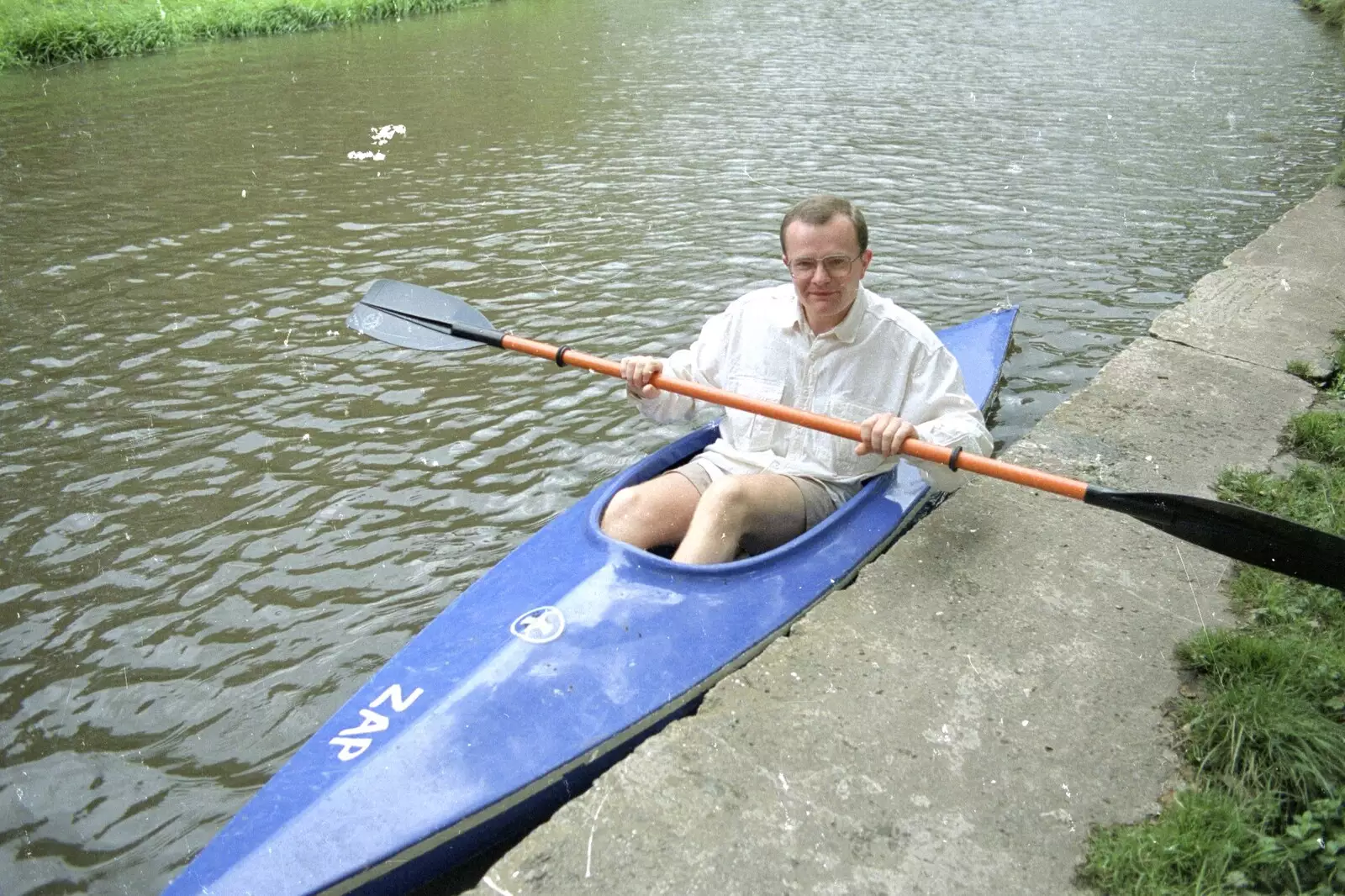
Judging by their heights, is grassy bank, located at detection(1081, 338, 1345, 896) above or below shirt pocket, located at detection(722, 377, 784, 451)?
below

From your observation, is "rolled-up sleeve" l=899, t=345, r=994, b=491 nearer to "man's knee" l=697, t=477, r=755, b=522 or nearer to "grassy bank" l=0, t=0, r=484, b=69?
"man's knee" l=697, t=477, r=755, b=522

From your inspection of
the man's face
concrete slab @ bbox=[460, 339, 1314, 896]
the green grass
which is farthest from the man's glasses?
the green grass

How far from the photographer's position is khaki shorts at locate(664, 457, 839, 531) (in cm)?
369

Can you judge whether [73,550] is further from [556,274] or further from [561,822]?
[556,274]

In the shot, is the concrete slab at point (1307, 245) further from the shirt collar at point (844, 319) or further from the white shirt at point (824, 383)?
the shirt collar at point (844, 319)

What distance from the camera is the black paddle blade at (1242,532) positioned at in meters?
2.83

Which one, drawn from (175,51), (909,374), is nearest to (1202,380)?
(909,374)

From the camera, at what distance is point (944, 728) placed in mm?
2730

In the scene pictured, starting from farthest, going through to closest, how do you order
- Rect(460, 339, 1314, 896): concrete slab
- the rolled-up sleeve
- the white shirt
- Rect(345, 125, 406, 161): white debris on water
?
Rect(345, 125, 406, 161): white debris on water < the white shirt < the rolled-up sleeve < Rect(460, 339, 1314, 896): concrete slab

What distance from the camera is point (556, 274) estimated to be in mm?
7379

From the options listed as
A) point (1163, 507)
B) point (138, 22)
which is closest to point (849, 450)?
point (1163, 507)

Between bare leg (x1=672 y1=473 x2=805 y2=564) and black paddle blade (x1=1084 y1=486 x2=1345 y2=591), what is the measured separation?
0.95 m

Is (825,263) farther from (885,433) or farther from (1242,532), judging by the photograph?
(1242,532)

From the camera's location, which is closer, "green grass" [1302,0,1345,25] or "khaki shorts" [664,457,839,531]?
"khaki shorts" [664,457,839,531]
